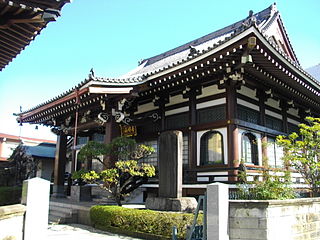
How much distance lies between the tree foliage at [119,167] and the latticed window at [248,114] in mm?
3821

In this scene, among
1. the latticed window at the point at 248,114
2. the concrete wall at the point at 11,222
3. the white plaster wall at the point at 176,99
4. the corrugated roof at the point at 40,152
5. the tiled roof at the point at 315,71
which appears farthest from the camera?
the tiled roof at the point at 315,71

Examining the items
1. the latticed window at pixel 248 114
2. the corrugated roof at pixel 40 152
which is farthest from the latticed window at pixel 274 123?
the corrugated roof at pixel 40 152

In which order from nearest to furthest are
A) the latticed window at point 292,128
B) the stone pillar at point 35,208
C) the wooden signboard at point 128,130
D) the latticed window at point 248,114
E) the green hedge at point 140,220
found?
the stone pillar at point 35,208
the green hedge at point 140,220
the latticed window at point 248,114
the wooden signboard at point 128,130
the latticed window at point 292,128

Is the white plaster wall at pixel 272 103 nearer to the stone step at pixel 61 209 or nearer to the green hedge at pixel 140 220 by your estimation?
the green hedge at pixel 140 220

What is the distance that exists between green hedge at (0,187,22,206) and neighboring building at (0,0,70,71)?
1334 cm

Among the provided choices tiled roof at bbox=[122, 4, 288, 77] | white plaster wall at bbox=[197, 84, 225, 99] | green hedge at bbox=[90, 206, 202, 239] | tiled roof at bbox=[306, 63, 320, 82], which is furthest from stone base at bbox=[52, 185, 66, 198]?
tiled roof at bbox=[306, 63, 320, 82]

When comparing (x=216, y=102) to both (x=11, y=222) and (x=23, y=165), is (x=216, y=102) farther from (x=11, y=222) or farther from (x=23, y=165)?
(x=23, y=165)

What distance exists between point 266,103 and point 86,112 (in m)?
8.55

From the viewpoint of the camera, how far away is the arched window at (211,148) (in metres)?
11.3

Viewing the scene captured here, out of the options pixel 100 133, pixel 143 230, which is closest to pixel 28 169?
pixel 100 133

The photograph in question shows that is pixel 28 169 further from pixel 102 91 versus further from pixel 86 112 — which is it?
pixel 102 91

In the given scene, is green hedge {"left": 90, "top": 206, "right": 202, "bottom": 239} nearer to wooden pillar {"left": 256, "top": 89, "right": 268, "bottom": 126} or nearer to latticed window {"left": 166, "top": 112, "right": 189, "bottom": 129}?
latticed window {"left": 166, "top": 112, "right": 189, "bottom": 129}

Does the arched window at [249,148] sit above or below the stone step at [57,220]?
above

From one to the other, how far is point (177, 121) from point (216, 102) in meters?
2.13
